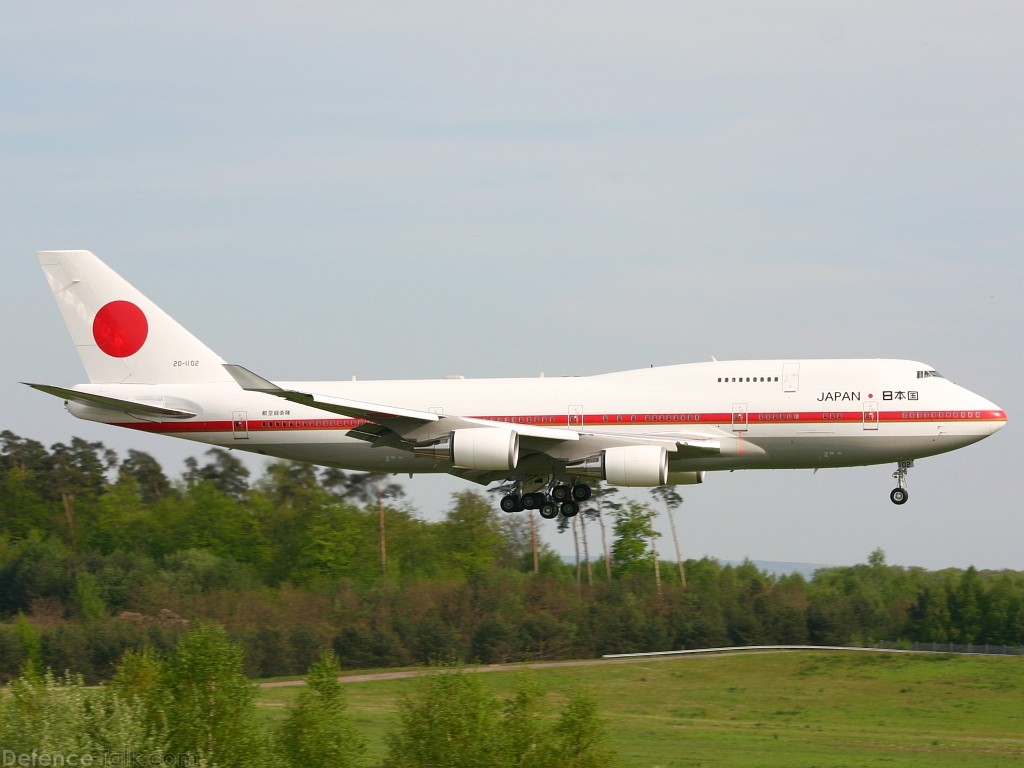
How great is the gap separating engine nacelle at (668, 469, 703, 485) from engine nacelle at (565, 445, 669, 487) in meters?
3.64

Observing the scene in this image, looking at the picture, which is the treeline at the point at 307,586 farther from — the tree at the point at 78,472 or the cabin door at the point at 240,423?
the cabin door at the point at 240,423

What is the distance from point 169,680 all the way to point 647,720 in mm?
30893

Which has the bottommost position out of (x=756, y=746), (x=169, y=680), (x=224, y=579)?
(x=756, y=746)

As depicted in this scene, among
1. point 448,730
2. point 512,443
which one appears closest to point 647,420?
point 512,443

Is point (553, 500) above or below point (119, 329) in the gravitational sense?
below

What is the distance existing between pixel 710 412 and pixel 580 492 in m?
5.50

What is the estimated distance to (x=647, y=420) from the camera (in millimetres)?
45812

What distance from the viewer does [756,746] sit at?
73375mm

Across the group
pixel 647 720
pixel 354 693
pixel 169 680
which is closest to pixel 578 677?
pixel 647 720

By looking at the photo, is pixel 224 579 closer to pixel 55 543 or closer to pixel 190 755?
pixel 55 543

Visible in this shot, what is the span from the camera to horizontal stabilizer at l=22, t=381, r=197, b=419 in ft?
153

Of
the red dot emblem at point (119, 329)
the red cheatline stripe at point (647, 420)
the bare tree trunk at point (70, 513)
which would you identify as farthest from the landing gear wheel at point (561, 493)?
the bare tree trunk at point (70, 513)

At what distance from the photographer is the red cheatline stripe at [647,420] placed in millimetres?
44625

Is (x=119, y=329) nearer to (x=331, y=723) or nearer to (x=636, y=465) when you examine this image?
(x=331, y=723)
